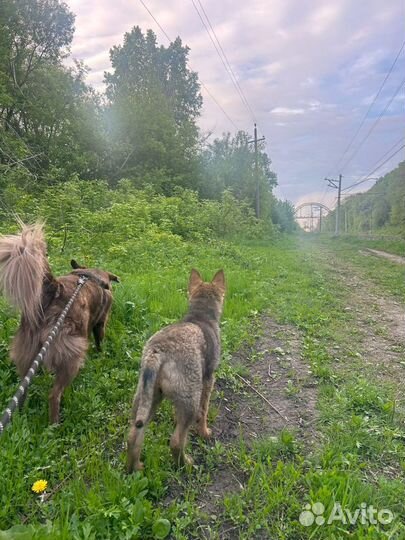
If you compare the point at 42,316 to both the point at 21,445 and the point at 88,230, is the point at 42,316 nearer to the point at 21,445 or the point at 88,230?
the point at 21,445

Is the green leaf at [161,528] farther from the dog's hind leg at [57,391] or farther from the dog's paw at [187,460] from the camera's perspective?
the dog's hind leg at [57,391]

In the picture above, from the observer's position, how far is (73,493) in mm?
2365

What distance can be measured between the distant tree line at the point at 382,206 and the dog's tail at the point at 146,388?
4192 cm

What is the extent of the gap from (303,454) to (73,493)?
1.80 meters

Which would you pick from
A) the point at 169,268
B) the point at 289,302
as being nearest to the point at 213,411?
the point at 289,302

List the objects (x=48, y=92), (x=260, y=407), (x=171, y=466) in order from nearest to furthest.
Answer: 1. (x=171, y=466)
2. (x=260, y=407)
3. (x=48, y=92)

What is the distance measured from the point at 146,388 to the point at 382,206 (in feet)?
213

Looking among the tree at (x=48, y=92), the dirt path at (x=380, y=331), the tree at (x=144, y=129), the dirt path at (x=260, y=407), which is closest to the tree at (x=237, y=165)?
the tree at (x=144, y=129)

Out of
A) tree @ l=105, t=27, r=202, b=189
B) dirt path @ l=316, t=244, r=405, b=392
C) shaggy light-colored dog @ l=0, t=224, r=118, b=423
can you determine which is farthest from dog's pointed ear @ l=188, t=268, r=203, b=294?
tree @ l=105, t=27, r=202, b=189

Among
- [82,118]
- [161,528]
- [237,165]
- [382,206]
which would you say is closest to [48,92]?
[82,118]

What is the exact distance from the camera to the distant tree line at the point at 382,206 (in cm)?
4888

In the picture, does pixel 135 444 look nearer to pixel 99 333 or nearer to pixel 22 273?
pixel 22 273

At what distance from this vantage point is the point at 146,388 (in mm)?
2512

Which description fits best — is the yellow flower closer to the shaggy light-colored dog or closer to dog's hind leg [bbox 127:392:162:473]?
dog's hind leg [bbox 127:392:162:473]
